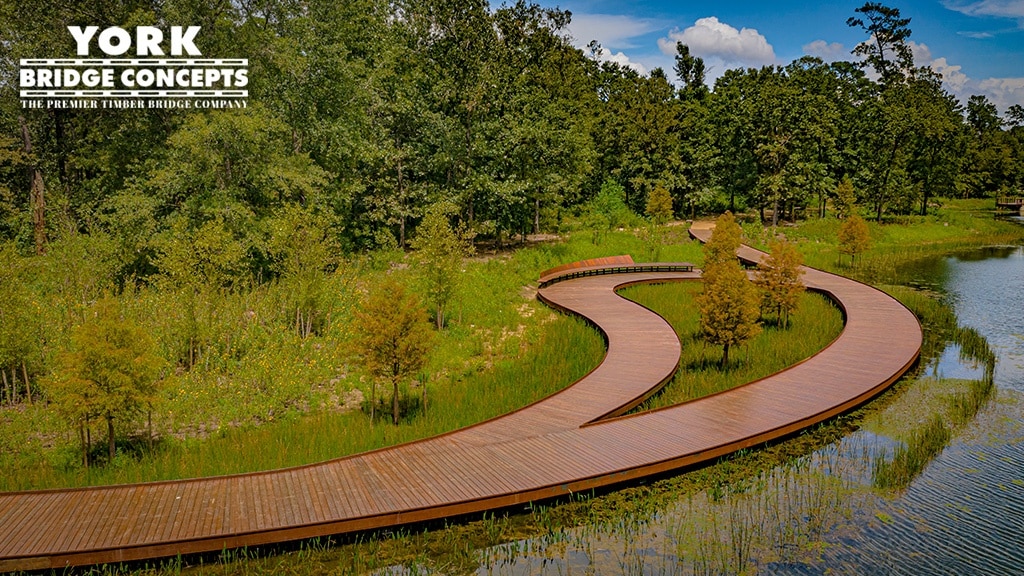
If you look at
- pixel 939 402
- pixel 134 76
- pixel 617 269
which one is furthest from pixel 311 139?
pixel 939 402

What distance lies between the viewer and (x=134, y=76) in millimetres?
31031

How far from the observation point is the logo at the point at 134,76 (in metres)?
30.2

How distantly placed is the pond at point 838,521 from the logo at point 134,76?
2772cm

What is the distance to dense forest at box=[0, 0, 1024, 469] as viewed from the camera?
21.1 metres

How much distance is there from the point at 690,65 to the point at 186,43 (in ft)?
155

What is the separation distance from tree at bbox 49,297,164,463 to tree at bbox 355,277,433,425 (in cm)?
451

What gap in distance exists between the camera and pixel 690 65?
202ft

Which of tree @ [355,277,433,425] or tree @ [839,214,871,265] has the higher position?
tree @ [839,214,871,265]

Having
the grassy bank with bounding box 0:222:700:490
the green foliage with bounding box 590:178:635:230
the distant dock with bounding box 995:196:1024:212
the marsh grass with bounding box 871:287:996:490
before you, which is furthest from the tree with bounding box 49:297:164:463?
the distant dock with bounding box 995:196:1024:212

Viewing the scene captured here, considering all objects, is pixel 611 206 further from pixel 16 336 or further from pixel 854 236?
pixel 16 336

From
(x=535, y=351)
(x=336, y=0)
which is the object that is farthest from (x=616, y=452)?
(x=336, y=0)

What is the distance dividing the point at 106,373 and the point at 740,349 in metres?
18.0

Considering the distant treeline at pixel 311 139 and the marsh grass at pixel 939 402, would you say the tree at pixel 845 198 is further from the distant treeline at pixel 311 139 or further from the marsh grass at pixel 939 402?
the marsh grass at pixel 939 402

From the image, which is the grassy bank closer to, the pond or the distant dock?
the pond
